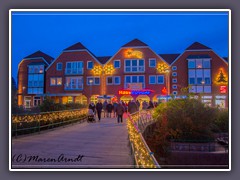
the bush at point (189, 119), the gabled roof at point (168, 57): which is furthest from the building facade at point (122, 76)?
the bush at point (189, 119)

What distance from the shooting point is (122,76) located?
11.9 metres

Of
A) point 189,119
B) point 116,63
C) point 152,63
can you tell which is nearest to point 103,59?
point 116,63

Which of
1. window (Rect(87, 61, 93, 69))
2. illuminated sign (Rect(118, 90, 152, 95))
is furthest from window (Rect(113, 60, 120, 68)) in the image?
window (Rect(87, 61, 93, 69))

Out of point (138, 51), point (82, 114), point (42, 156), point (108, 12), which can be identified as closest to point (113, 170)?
point (42, 156)

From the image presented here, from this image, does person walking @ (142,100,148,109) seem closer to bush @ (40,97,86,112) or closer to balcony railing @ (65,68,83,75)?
balcony railing @ (65,68,83,75)

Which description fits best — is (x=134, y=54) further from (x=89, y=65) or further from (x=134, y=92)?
(x=89, y=65)

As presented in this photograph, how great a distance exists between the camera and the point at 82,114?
14.7m

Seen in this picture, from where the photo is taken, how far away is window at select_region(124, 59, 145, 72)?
1248 cm

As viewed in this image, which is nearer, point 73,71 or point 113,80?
point 113,80

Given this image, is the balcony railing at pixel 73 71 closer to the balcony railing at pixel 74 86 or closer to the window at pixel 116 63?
the balcony railing at pixel 74 86

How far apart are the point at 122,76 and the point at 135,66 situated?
47.4 inches

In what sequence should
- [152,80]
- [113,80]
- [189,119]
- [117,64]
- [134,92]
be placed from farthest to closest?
[152,80]
[134,92]
[117,64]
[113,80]
[189,119]

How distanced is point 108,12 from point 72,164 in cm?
360

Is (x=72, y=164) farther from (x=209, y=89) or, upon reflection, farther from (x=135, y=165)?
(x=209, y=89)
